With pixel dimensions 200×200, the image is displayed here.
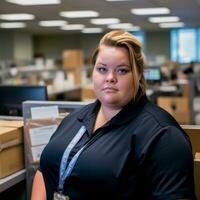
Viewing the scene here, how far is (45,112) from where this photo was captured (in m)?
1.83

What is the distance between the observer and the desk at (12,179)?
1.64 metres

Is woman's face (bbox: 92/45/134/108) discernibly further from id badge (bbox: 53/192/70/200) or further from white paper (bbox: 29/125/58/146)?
white paper (bbox: 29/125/58/146)

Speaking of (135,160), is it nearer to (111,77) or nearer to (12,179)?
(111,77)

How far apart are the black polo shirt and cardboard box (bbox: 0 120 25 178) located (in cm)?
43

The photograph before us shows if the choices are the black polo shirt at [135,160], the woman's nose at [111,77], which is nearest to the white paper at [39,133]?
the black polo shirt at [135,160]

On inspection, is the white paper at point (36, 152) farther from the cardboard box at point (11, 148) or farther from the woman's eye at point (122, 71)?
the woman's eye at point (122, 71)

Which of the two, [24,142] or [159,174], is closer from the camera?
[159,174]

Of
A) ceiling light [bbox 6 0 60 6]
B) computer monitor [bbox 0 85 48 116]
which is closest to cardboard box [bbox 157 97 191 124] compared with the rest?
ceiling light [bbox 6 0 60 6]

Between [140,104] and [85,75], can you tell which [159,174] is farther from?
[85,75]

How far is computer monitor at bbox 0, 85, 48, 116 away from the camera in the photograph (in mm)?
2270

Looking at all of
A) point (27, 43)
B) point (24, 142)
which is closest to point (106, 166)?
point (24, 142)

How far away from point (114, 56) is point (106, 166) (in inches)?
15.1

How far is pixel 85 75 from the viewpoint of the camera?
8.17 metres

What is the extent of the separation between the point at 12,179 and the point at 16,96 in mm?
757
